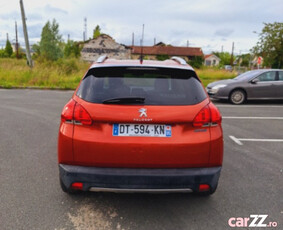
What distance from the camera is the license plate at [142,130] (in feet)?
8.20

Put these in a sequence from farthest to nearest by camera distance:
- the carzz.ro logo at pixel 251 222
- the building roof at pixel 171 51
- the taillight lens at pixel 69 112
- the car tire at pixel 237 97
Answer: the building roof at pixel 171 51 → the car tire at pixel 237 97 → the carzz.ro logo at pixel 251 222 → the taillight lens at pixel 69 112

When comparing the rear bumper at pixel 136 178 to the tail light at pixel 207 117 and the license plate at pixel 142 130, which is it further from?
the tail light at pixel 207 117

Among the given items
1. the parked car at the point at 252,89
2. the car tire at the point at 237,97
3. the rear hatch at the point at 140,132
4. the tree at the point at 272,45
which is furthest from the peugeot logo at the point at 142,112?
the tree at the point at 272,45

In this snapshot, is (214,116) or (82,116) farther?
(214,116)

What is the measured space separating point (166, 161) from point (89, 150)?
75cm

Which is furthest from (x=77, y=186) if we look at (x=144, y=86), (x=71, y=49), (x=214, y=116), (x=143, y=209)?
(x=71, y=49)

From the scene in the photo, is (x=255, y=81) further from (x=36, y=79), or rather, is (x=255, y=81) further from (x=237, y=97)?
(x=36, y=79)

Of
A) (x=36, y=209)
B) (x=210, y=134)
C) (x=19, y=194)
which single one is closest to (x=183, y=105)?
(x=210, y=134)

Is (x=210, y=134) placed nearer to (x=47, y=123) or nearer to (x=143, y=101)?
(x=143, y=101)

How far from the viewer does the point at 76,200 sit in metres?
3.08

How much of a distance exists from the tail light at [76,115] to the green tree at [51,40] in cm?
4783

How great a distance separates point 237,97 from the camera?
10.8 m

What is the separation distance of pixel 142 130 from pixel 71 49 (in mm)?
58089

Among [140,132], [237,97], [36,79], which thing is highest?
[140,132]
